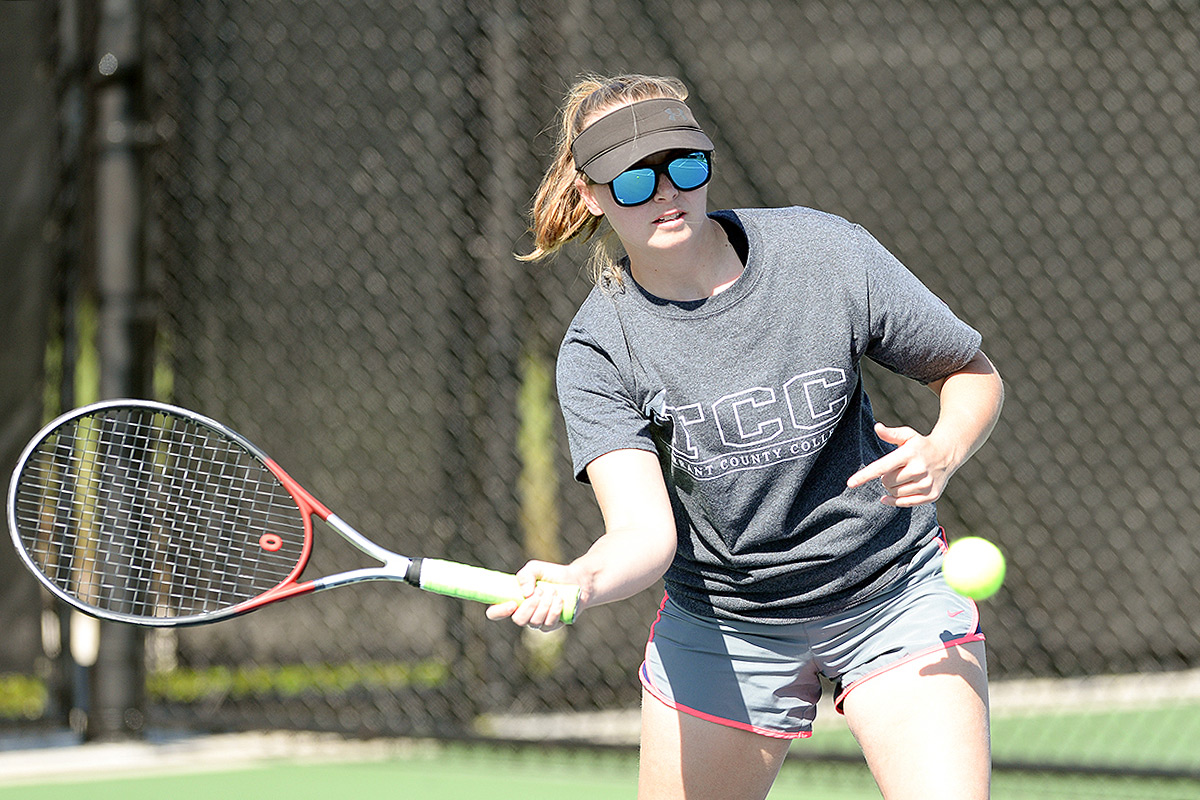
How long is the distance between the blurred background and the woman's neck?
6.94ft

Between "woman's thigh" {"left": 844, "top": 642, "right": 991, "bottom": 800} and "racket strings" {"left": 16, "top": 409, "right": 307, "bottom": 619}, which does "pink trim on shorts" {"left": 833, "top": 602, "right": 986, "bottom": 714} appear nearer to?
"woman's thigh" {"left": 844, "top": 642, "right": 991, "bottom": 800}

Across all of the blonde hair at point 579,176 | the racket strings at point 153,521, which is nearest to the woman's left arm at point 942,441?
the blonde hair at point 579,176

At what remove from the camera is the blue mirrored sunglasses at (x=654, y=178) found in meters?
2.12

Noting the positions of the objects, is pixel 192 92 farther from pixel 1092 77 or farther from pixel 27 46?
pixel 1092 77

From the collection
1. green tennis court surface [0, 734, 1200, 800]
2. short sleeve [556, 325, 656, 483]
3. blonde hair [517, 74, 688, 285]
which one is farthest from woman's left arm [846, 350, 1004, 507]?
green tennis court surface [0, 734, 1200, 800]

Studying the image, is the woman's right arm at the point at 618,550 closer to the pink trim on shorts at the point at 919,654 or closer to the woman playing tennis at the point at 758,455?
the woman playing tennis at the point at 758,455

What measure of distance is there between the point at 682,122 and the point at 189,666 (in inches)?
125

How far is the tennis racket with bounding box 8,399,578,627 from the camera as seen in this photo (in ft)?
7.39

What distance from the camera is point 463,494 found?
4.48 m

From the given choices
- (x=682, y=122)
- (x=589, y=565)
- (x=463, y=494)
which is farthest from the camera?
(x=463, y=494)

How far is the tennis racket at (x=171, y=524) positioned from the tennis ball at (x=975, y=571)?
623 millimetres

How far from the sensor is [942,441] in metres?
2.09

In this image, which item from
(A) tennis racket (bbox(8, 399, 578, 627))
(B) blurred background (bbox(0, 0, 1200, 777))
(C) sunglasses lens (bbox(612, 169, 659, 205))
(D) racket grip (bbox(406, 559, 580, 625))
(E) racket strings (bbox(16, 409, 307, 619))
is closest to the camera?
(D) racket grip (bbox(406, 559, 580, 625))

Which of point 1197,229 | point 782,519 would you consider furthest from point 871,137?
point 782,519
